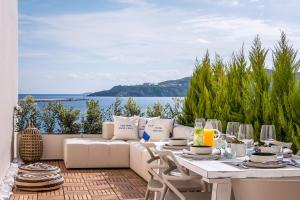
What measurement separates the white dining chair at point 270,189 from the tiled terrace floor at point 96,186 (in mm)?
2841

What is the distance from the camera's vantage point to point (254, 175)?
9.33ft

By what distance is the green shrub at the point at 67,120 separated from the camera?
8.69 metres

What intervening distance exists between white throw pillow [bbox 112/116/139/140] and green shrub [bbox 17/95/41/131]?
162cm

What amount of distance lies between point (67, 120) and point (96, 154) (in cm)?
161

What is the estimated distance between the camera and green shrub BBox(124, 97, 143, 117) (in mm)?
8969

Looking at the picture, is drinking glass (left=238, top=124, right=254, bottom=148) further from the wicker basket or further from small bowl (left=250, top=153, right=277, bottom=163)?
the wicker basket

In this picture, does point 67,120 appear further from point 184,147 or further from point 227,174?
point 227,174

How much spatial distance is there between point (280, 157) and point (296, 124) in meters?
1.72

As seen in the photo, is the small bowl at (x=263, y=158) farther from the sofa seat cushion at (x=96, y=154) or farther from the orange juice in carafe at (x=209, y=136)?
the sofa seat cushion at (x=96, y=154)

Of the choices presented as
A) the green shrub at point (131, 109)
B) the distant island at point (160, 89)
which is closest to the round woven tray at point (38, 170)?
the green shrub at point (131, 109)

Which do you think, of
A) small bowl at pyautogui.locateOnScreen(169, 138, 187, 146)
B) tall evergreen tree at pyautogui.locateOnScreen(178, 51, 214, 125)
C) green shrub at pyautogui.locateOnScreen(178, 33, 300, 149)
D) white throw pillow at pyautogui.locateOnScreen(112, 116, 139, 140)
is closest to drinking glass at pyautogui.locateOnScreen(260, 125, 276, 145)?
small bowl at pyautogui.locateOnScreen(169, 138, 187, 146)

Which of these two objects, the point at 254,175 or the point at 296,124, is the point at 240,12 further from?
the point at 254,175

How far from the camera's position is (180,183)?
387 centimetres

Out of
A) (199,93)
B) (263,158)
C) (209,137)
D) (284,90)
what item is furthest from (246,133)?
(199,93)
